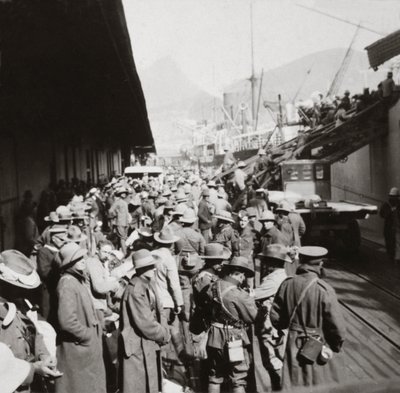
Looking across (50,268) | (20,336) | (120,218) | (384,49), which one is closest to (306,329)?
(20,336)

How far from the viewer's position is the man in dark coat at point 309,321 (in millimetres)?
4250

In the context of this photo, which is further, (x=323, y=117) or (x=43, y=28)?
(x=323, y=117)

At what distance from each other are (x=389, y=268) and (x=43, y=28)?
8.69 metres

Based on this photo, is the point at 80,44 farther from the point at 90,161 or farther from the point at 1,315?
the point at 90,161

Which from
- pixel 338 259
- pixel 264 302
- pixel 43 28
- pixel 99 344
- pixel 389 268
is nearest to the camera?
pixel 99 344

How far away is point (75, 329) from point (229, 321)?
136 centimetres

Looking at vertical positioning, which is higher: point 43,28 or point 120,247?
point 43,28

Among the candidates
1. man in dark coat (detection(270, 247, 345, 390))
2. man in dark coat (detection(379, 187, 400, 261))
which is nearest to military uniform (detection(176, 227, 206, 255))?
man in dark coat (detection(270, 247, 345, 390))

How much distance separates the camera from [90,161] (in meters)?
21.5

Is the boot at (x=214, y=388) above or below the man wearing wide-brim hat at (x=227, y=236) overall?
below

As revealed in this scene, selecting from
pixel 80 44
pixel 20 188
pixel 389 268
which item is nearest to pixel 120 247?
pixel 20 188

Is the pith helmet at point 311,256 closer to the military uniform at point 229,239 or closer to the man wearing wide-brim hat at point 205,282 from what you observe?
the man wearing wide-brim hat at point 205,282

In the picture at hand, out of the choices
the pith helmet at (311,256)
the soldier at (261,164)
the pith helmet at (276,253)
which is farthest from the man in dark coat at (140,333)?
the soldier at (261,164)

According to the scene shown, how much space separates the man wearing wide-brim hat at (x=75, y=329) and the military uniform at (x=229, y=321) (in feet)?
3.53
